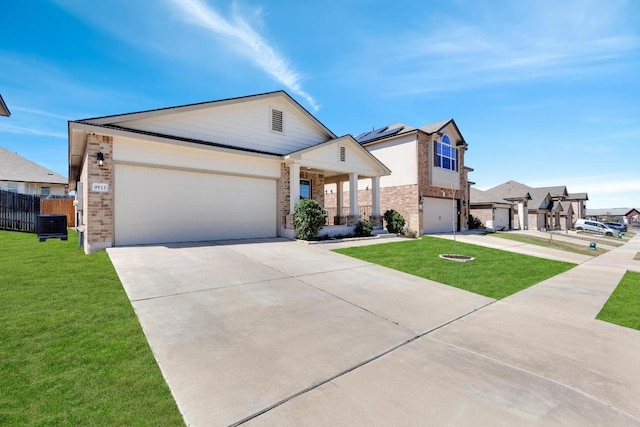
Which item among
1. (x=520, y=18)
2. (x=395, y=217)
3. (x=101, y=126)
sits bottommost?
(x=395, y=217)

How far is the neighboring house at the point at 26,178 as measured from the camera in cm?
2331

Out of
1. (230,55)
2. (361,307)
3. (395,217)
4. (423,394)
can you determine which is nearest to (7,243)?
(230,55)

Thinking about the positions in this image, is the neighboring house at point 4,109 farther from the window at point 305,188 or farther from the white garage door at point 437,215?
the white garage door at point 437,215

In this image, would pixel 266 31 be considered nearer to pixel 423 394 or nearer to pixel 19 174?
pixel 423 394

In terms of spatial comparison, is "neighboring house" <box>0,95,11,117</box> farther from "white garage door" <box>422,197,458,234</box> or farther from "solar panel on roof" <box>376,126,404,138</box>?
"white garage door" <box>422,197,458,234</box>

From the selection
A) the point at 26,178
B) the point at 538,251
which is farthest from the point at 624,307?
the point at 26,178

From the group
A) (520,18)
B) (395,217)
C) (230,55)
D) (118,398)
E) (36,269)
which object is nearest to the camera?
(118,398)

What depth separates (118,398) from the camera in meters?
2.29

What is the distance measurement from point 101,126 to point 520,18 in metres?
13.2

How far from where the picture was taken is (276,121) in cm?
1367

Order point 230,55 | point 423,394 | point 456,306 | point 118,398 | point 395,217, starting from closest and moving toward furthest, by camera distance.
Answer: point 118,398 → point 423,394 → point 456,306 → point 230,55 → point 395,217

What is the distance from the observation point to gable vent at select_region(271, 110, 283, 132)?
13508mm

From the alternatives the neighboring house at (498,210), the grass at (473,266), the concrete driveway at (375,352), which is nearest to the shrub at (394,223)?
the grass at (473,266)

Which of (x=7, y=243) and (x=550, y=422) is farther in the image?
(x=7, y=243)
